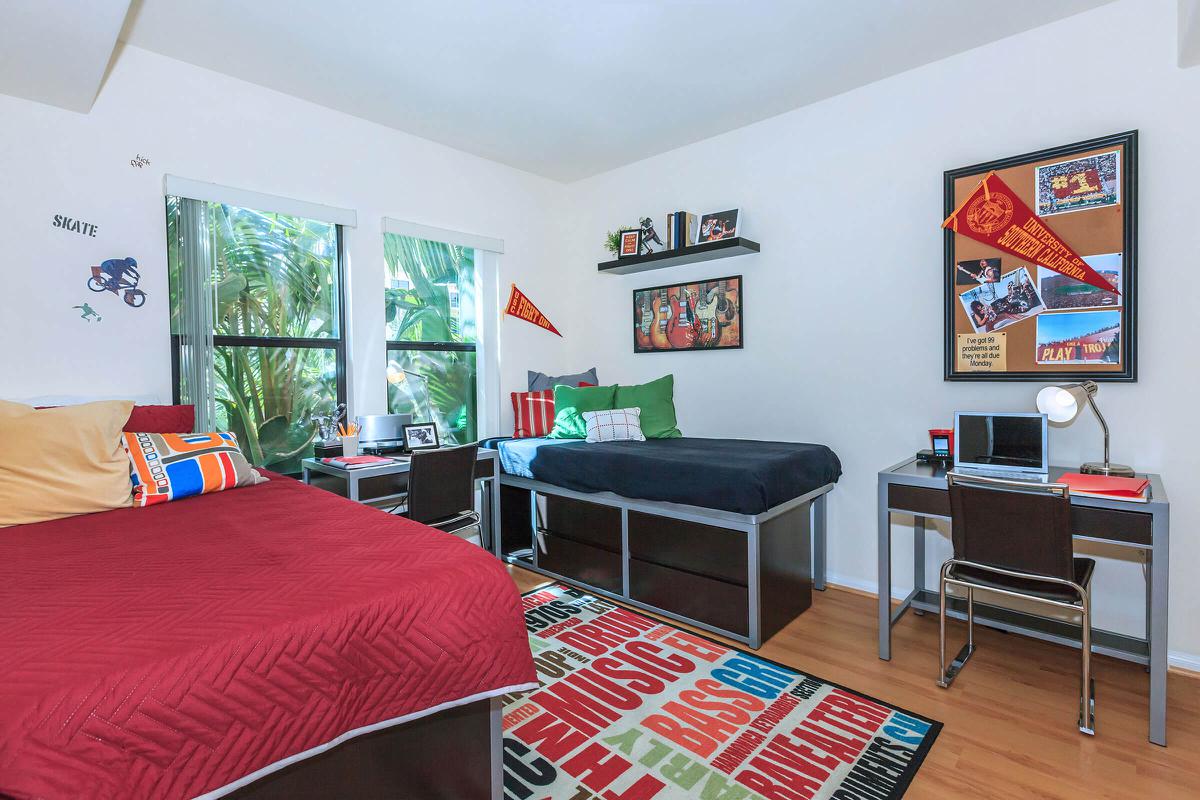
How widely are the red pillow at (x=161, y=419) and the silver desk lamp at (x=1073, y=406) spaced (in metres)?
3.50

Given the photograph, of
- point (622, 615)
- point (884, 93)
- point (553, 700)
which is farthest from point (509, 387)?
point (884, 93)

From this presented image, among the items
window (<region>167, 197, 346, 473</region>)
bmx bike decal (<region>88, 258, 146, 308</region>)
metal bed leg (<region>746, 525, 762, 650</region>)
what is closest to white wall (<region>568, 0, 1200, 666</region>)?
metal bed leg (<region>746, 525, 762, 650</region>)

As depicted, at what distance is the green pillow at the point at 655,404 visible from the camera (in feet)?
12.3

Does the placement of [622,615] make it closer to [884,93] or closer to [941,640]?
[941,640]

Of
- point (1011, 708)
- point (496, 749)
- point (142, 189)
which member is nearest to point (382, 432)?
point (142, 189)

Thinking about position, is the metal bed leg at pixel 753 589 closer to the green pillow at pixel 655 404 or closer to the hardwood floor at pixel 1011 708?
the hardwood floor at pixel 1011 708

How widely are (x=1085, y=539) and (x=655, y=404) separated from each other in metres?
2.17

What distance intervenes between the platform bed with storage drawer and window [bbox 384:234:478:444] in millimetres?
816

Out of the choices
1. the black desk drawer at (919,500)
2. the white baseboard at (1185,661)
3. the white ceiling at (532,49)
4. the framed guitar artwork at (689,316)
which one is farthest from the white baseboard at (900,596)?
the white ceiling at (532,49)

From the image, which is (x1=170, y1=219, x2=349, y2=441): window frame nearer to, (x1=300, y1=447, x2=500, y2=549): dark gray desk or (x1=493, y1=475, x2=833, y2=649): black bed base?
(x1=300, y1=447, x2=500, y2=549): dark gray desk

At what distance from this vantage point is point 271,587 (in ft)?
4.29

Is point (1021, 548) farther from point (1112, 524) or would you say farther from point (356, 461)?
point (356, 461)

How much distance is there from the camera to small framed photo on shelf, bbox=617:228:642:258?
3.97m

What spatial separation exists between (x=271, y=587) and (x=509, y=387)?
305 cm
